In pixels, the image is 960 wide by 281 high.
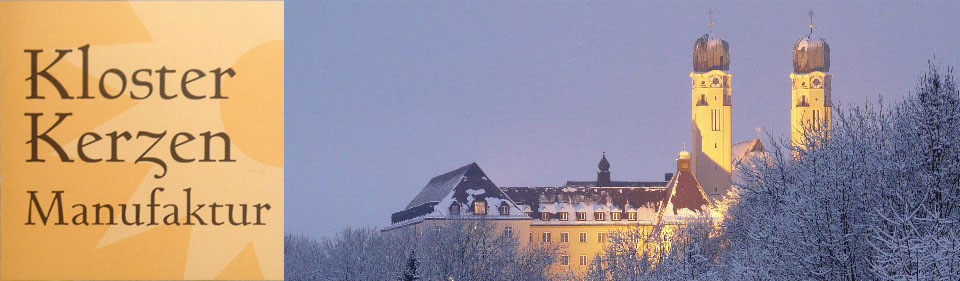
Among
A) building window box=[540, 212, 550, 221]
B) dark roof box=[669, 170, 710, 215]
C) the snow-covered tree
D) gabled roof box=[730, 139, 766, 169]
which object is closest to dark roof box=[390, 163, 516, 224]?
the snow-covered tree

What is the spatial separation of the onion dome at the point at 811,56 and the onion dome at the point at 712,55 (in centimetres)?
961

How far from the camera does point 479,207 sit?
111 meters

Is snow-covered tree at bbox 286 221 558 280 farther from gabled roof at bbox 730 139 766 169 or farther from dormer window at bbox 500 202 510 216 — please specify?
gabled roof at bbox 730 139 766 169

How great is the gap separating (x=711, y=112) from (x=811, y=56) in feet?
49.8

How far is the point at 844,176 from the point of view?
31516 mm

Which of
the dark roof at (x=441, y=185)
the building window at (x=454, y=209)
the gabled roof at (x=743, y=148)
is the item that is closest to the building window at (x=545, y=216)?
the dark roof at (x=441, y=185)

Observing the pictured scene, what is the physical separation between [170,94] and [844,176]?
2601 cm

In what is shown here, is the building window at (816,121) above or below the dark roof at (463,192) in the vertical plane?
above

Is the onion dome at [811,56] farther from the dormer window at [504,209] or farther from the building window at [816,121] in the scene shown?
the dormer window at [504,209]

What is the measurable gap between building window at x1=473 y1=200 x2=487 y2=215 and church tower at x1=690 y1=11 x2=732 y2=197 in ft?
151

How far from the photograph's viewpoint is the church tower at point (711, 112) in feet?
497

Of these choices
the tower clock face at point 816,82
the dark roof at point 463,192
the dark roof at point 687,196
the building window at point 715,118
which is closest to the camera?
the dark roof at point 463,192

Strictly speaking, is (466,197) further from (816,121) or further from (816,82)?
(816,82)

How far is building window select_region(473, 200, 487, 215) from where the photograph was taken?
4345 inches
